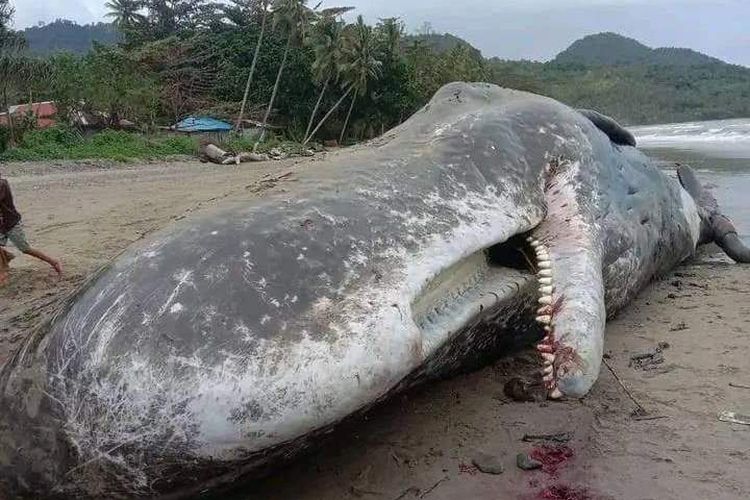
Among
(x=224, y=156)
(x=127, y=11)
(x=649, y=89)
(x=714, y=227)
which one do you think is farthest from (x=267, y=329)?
(x=649, y=89)

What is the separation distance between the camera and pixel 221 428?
2.15 m

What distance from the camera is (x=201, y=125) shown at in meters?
38.4

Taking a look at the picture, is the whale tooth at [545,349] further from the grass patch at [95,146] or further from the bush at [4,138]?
the bush at [4,138]

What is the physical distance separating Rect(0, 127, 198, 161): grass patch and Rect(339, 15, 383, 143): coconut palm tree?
12.1 metres

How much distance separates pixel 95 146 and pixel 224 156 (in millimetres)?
4830

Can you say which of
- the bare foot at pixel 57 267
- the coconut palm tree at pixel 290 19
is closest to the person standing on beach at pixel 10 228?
the bare foot at pixel 57 267

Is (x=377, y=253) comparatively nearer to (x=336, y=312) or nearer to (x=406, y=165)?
(x=336, y=312)

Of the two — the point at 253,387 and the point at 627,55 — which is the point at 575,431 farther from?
the point at 627,55

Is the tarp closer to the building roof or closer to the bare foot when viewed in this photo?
the building roof

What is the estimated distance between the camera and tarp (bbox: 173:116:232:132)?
37.7 metres

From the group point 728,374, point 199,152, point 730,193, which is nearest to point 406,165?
point 728,374

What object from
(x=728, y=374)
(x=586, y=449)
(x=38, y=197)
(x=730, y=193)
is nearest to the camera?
(x=586, y=449)

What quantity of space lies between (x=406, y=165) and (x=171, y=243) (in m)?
1.23

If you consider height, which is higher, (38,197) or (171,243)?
(171,243)
